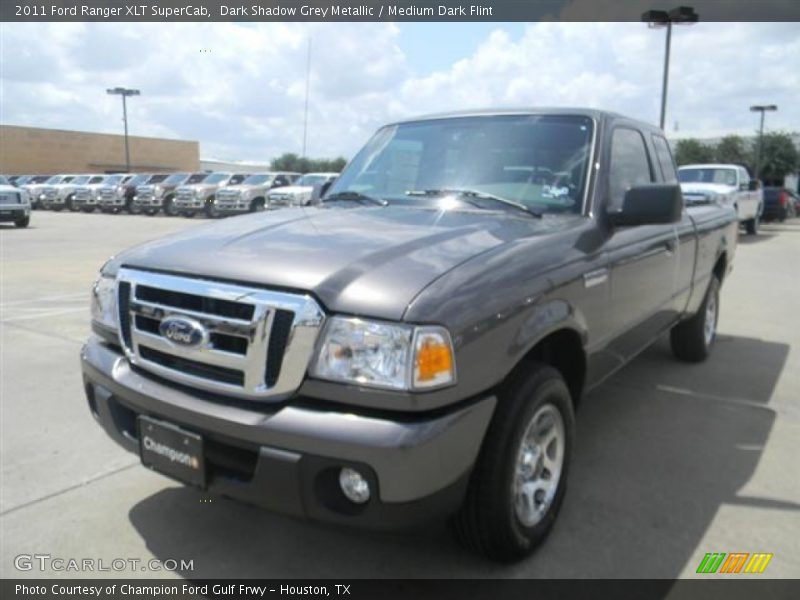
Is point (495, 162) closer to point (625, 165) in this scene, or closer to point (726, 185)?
point (625, 165)

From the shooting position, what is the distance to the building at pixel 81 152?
55.4m

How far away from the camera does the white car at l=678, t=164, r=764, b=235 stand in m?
15.2

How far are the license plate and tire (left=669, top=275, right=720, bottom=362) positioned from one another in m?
4.12

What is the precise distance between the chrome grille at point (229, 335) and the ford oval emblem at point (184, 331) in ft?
0.05

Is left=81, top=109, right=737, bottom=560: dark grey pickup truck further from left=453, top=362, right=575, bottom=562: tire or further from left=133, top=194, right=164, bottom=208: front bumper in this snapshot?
left=133, top=194, right=164, bottom=208: front bumper

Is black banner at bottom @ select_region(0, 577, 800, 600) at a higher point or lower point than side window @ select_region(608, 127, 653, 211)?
lower

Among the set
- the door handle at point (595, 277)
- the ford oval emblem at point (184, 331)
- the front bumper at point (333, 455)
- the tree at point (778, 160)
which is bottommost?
the front bumper at point (333, 455)

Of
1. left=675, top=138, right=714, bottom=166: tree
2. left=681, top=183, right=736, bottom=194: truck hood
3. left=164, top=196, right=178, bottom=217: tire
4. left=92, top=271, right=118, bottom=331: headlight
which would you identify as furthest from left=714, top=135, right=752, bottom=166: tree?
left=92, top=271, right=118, bottom=331: headlight

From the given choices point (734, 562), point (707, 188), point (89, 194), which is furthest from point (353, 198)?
point (89, 194)

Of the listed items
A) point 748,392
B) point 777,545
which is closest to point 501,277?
point 777,545

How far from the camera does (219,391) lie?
89.7 inches

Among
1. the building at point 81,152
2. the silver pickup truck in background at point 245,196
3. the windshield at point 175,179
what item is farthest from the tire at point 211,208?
the building at point 81,152

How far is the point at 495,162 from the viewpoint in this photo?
343 centimetres

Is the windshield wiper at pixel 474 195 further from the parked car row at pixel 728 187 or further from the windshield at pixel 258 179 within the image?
the windshield at pixel 258 179
